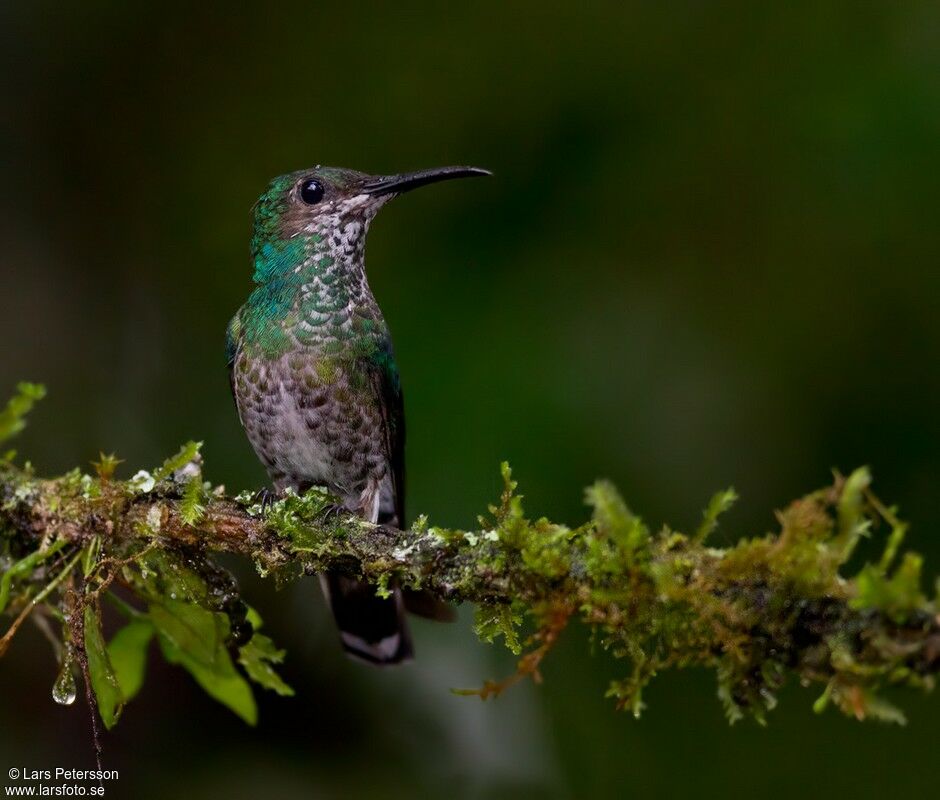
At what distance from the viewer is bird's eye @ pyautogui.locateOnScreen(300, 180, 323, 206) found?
14.1ft

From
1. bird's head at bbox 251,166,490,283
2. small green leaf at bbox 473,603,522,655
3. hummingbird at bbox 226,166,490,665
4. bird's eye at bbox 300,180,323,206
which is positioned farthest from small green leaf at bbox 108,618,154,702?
bird's eye at bbox 300,180,323,206

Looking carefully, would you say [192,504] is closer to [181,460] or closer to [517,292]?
[181,460]

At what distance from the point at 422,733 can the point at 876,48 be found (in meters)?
3.92

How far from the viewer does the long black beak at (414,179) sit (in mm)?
4078

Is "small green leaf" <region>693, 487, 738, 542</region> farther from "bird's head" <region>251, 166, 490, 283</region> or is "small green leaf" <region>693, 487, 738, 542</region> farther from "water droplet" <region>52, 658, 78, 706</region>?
"bird's head" <region>251, 166, 490, 283</region>

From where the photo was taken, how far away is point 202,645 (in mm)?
3059

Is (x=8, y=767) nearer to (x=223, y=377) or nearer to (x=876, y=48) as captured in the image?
(x=223, y=377)

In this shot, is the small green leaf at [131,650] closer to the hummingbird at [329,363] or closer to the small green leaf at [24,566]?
the small green leaf at [24,566]

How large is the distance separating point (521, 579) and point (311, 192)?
2324mm

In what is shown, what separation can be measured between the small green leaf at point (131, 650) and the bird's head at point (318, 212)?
153cm

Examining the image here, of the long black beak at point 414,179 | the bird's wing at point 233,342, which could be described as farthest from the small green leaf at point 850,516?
the bird's wing at point 233,342

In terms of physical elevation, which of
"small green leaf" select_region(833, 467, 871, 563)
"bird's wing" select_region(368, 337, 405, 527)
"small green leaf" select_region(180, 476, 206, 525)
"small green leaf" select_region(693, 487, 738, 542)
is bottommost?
"small green leaf" select_region(833, 467, 871, 563)

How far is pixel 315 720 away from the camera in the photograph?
5523 millimetres

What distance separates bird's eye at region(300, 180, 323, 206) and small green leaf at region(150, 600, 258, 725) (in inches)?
72.0
